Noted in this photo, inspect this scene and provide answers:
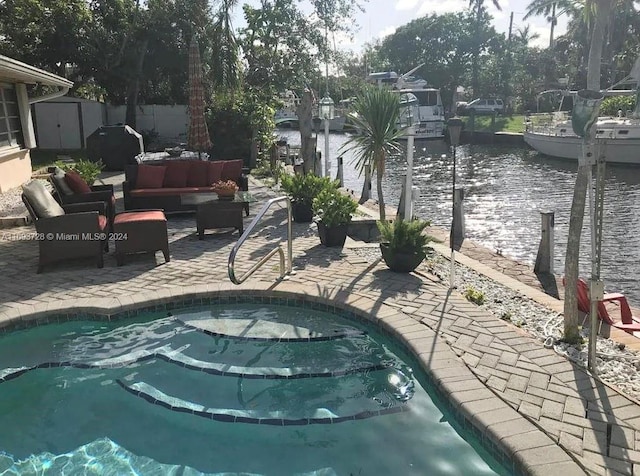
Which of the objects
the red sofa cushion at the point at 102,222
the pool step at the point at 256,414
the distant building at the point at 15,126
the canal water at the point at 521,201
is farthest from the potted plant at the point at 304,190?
the distant building at the point at 15,126

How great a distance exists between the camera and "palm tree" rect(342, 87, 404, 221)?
7.33 m

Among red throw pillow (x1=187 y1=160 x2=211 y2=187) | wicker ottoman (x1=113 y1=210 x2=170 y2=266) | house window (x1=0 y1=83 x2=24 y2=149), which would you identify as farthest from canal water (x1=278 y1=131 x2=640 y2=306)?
house window (x1=0 y1=83 x2=24 y2=149)

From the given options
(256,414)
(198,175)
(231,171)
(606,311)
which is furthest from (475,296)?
(198,175)

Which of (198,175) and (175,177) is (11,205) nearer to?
(175,177)

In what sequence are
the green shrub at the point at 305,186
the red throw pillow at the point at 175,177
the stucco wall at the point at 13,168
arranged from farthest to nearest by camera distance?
the stucco wall at the point at 13,168 < the red throw pillow at the point at 175,177 < the green shrub at the point at 305,186

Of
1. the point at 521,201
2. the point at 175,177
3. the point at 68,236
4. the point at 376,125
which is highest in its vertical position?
the point at 376,125

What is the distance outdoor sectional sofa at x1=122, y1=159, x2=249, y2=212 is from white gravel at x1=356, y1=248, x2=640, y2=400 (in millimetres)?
3485

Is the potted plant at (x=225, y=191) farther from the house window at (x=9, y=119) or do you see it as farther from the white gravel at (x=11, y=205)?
the house window at (x=9, y=119)

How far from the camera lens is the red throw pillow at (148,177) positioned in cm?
Result: 885

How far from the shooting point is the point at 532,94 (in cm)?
4397

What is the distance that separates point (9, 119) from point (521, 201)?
1285cm

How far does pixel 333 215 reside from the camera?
22.6 feet

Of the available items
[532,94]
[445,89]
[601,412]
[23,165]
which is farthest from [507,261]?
[445,89]

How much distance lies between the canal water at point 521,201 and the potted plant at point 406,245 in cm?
306
